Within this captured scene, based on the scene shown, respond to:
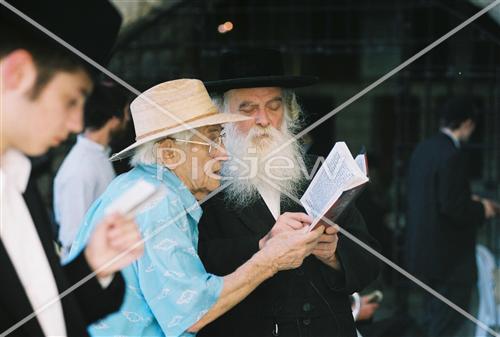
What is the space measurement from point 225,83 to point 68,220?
4.56 feet

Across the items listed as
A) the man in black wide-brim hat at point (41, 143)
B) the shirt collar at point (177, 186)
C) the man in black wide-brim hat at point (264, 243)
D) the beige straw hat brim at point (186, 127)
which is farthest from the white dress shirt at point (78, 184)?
the man in black wide-brim hat at point (41, 143)

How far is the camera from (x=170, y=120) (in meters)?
2.72

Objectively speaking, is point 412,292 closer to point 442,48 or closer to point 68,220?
point 442,48

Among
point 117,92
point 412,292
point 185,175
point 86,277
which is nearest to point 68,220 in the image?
point 117,92

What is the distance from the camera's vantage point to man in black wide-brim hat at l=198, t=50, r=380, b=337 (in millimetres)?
2898

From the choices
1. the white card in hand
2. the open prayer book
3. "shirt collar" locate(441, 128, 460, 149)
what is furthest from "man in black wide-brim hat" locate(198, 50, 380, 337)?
"shirt collar" locate(441, 128, 460, 149)

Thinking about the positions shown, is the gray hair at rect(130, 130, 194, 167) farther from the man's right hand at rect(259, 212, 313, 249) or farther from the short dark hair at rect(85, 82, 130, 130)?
the short dark hair at rect(85, 82, 130, 130)

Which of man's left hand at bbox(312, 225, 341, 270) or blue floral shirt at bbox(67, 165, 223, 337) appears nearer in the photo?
blue floral shirt at bbox(67, 165, 223, 337)

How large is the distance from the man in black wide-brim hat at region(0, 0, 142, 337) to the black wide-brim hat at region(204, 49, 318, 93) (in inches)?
58.1

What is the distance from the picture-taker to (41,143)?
1679 mm

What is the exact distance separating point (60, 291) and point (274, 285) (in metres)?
1.25

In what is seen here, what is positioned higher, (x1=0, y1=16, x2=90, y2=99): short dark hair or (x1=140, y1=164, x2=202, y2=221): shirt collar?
(x1=0, y1=16, x2=90, y2=99): short dark hair

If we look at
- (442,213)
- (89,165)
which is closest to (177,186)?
(89,165)

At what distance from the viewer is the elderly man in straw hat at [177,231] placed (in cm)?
250
